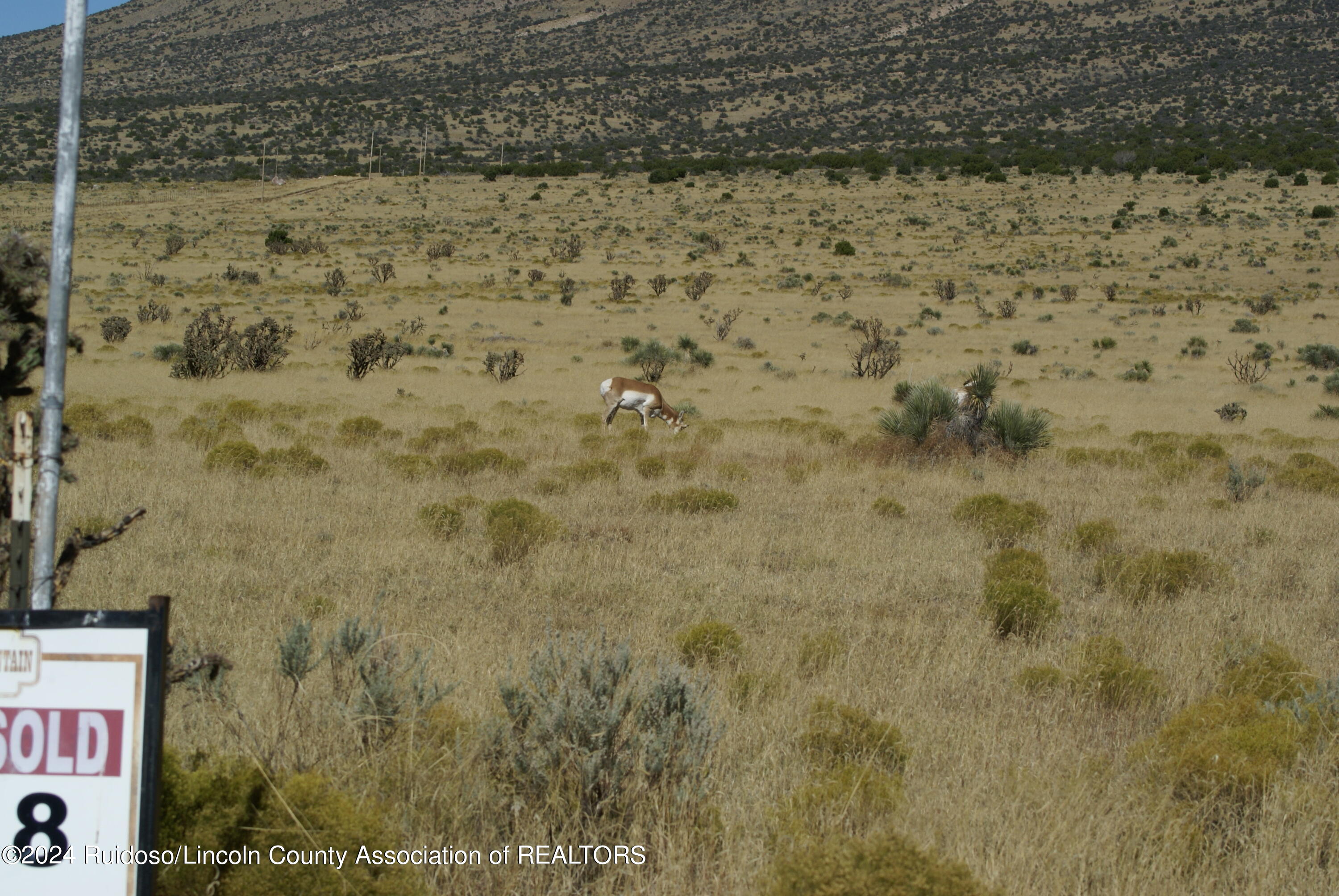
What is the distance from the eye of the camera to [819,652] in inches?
221

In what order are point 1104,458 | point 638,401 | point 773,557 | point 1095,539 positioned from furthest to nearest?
point 638,401 → point 1104,458 → point 1095,539 → point 773,557

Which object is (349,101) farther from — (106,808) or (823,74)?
(106,808)

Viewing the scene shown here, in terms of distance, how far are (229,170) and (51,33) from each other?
76870mm

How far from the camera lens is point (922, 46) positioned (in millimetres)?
104750

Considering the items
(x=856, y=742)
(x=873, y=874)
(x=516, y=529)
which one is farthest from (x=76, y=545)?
(x=516, y=529)

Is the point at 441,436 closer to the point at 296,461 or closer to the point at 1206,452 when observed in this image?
the point at 296,461

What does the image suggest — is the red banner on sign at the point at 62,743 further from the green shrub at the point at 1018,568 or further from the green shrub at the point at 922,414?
the green shrub at the point at 922,414

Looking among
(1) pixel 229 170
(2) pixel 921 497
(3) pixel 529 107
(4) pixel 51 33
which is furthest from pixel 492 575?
(4) pixel 51 33

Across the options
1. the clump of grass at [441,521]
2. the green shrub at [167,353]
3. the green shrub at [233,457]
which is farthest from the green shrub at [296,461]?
the green shrub at [167,353]

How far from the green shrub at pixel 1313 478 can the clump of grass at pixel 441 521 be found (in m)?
10.7

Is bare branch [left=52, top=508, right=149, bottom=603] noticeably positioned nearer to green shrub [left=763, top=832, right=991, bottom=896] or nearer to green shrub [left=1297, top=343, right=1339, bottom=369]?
green shrub [left=763, top=832, right=991, bottom=896]

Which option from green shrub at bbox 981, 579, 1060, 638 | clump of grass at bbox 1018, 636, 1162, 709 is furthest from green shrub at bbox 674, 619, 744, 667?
green shrub at bbox 981, 579, 1060, 638

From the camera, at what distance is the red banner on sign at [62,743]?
2.04 meters

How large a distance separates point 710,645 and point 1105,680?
217 centimetres
